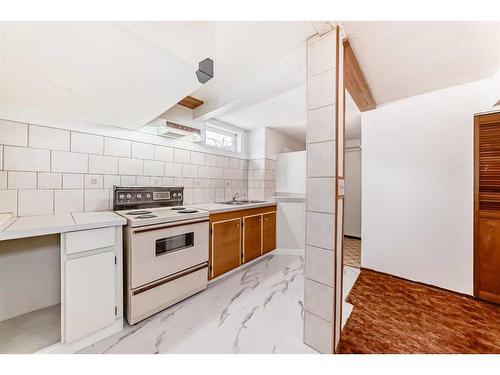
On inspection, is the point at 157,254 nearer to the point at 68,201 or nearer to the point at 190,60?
the point at 68,201

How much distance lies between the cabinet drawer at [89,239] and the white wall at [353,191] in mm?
4093

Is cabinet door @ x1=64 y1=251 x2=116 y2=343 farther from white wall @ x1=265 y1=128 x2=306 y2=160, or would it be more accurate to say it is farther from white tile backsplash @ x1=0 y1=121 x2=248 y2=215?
white wall @ x1=265 y1=128 x2=306 y2=160

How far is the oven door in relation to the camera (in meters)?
1.41

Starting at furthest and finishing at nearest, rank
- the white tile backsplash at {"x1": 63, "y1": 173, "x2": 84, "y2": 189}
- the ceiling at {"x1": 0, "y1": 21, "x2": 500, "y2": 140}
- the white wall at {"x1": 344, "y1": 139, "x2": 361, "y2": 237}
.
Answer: the white wall at {"x1": 344, "y1": 139, "x2": 361, "y2": 237} → the white tile backsplash at {"x1": 63, "y1": 173, "x2": 84, "y2": 189} → the ceiling at {"x1": 0, "y1": 21, "x2": 500, "y2": 140}

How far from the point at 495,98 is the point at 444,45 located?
3.18 ft

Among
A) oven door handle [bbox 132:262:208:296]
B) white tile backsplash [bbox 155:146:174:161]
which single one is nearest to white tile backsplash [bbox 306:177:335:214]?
oven door handle [bbox 132:262:208:296]

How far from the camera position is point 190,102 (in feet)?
7.73

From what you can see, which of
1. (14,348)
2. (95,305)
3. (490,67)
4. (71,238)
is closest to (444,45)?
(490,67)

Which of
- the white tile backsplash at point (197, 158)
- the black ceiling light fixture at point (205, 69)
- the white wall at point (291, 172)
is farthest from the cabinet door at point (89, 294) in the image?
the white wall at point (291, 172)

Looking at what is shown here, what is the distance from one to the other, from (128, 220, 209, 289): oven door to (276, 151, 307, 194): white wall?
2.03 m

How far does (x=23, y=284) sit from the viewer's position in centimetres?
145

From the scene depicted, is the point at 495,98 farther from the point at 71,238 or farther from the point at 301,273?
the point at 71,238
